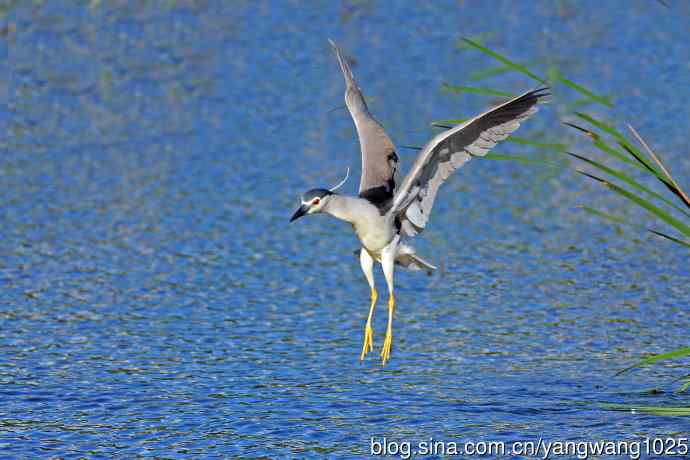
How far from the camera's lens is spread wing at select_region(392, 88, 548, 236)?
27.2ft

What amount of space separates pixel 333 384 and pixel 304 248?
360cm

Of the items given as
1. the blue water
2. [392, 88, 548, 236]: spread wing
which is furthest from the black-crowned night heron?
the blue water

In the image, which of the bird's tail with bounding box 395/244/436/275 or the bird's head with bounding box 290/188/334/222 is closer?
the bird's head with bounding box 290/188/334/222

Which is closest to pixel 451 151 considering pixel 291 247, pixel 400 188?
pixel 400 188

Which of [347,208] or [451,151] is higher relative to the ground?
[451,151]

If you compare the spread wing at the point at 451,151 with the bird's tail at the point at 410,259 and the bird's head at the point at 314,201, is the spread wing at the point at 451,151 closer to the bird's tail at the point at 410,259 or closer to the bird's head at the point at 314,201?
the bird's tail at the point at 410,259

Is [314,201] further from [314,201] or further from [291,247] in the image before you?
[291,247]

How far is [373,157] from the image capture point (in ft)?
29.8

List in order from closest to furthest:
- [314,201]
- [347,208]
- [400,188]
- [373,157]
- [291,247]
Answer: [314,201], [347,208], [400,188], [373,157], [291,247]

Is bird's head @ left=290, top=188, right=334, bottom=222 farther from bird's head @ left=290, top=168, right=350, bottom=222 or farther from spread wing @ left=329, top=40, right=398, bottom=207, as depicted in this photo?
spread wing @ left=329, top=40, right=398, bottom=207

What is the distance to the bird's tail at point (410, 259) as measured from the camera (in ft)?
29.3

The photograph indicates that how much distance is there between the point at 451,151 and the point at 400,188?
1.22ft

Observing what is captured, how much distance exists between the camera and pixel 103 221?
46.9 feet

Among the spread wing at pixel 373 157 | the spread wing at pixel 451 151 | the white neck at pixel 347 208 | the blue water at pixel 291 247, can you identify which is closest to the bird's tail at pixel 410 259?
the spread wing at pixel 451 151
